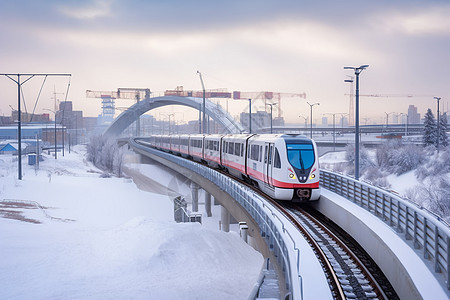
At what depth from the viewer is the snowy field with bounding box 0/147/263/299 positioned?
1495 cm

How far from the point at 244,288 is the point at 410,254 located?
7.59 meters

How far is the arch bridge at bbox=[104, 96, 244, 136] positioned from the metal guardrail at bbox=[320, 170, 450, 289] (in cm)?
6864

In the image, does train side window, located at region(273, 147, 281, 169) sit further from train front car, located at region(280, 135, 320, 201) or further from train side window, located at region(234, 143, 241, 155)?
train side window, located at region(234, 143, 241, 155)

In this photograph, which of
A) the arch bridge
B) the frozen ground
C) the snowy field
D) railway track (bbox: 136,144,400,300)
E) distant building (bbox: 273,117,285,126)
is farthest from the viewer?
distant building (bbox: 273,117,285,126)

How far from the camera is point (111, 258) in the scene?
59.5 feet

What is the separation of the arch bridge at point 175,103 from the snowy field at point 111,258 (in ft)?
207

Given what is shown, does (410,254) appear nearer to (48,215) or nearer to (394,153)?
(48,215)

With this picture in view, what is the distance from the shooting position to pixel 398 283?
9.88 metres

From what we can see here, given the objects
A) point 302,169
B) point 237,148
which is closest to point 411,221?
point 302,169

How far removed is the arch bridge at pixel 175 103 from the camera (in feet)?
315

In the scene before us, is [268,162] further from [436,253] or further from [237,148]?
[436,253]

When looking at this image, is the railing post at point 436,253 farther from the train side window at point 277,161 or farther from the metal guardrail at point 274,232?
the train side window at point 277,161

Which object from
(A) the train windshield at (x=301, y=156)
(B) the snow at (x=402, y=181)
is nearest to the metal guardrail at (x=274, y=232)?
(A) the train windshield at (x=301, y=156)

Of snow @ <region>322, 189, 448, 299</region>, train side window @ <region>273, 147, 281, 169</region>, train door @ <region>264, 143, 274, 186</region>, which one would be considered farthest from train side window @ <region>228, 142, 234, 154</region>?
snow @ <region>322, 189, 448, 299</region>
